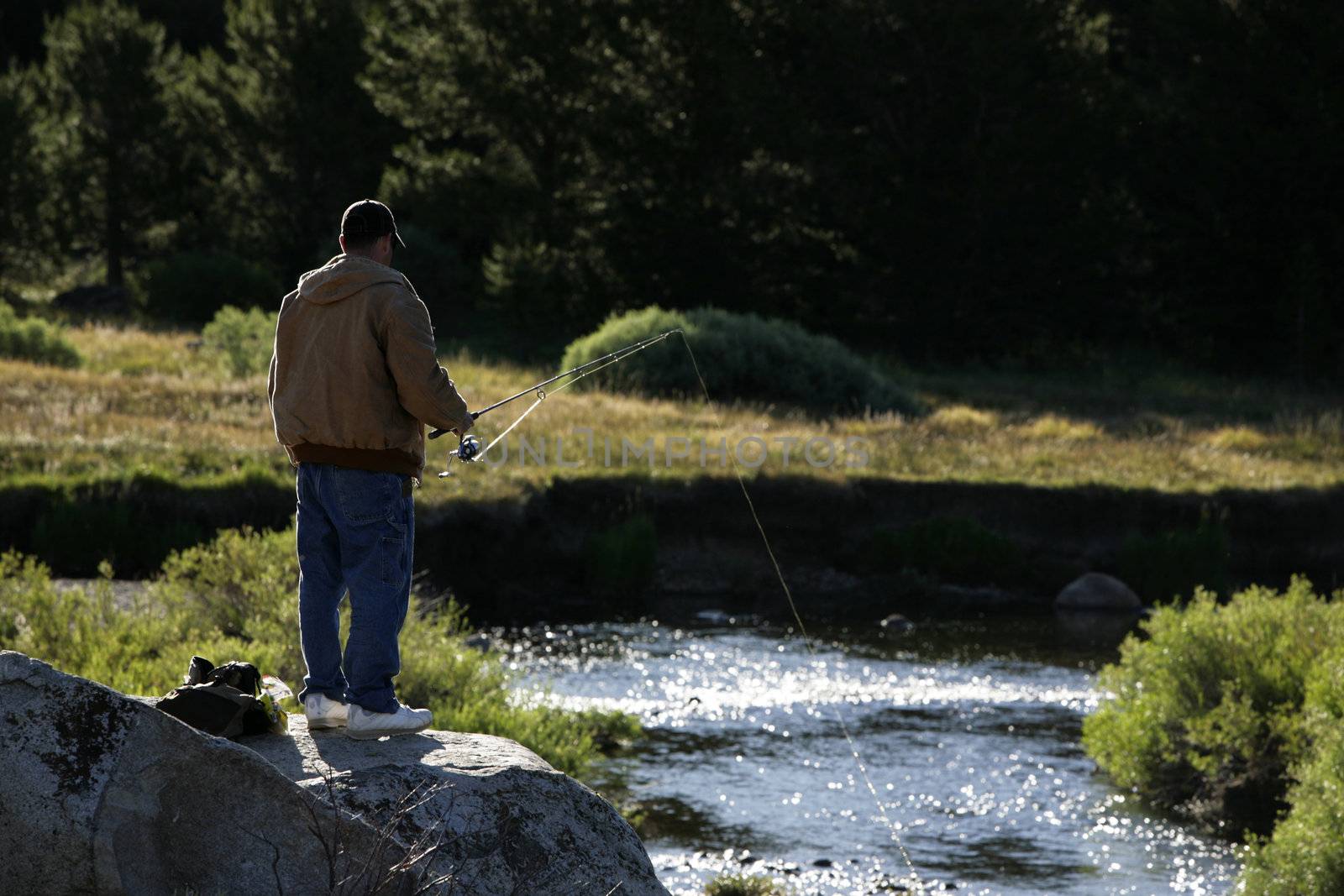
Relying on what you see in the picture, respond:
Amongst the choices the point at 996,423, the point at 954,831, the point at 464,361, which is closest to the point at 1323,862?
the point at 954,831

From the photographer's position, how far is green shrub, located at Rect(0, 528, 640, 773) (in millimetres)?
10977

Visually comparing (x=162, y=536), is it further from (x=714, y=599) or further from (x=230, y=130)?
(x=230, y=130)

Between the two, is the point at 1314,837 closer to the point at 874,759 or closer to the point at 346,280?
the point at 874,759

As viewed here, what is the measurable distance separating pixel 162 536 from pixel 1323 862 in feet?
39.4

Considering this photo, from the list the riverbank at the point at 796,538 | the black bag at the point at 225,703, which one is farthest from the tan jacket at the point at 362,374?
the riverbank at the point at 796,538

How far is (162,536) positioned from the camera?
17.4m

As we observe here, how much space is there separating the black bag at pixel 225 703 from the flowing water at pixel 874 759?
437 centimetres

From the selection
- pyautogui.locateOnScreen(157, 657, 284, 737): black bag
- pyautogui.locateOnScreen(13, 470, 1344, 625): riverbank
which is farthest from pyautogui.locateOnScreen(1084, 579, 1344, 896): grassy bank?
pyautogui.locateOnScreen(157, 657, 284, 737): black bag

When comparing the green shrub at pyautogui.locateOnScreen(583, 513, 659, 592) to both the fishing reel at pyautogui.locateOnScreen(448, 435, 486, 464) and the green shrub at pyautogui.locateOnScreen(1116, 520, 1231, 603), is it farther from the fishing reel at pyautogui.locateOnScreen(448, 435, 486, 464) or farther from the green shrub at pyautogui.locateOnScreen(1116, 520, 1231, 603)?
the fishing reel at pyautogui.locateOnScreen(448, 435, 486, 464)

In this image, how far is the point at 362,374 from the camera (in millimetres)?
6145

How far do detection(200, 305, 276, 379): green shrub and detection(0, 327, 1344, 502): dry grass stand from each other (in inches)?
22.5

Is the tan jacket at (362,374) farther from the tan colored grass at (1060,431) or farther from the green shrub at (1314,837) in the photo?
the tan colored grass at (1060,431)

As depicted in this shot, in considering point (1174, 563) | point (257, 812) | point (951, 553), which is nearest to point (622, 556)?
point (951, 553)

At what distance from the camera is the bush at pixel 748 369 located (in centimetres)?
2931
